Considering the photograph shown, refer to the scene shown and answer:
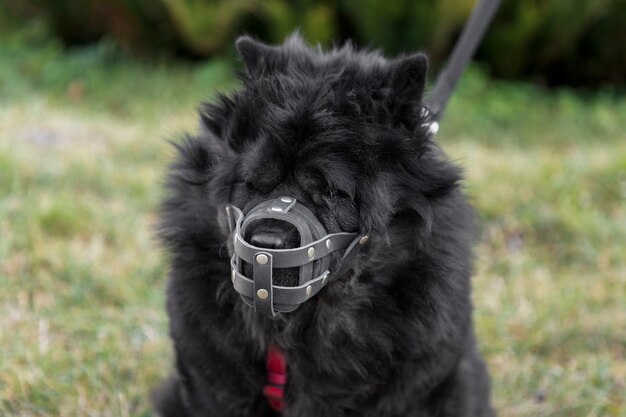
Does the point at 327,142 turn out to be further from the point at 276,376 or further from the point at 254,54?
the point at 276,376

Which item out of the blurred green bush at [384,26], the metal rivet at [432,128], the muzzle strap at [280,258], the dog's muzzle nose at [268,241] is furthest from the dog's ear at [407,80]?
the blurred green bush at [384,26]

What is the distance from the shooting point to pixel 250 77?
2639 mm

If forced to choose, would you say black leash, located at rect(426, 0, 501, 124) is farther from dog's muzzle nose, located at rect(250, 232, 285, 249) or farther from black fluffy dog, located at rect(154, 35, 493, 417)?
dog's muzzle nose, located at rect(250, 232, 285, 249)

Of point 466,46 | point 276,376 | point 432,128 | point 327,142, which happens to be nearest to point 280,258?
point 327,142

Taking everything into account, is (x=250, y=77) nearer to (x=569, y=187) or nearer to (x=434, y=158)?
(x=434, y=158)

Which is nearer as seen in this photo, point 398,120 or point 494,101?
point 398,120

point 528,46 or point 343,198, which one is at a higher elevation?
point 343,198

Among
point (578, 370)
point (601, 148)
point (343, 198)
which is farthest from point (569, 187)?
point (343, 198)

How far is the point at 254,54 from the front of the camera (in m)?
2.68

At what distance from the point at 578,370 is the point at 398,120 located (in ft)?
6.83

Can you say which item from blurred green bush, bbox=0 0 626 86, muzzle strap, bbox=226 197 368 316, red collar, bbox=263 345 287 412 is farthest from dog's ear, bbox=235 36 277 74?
blurred green bush, bbox=0 0 626 86

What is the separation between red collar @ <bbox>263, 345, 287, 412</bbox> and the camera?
2742mm

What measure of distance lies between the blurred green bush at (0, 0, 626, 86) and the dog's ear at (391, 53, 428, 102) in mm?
5235

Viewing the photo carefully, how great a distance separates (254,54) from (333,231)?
750 millimetres
